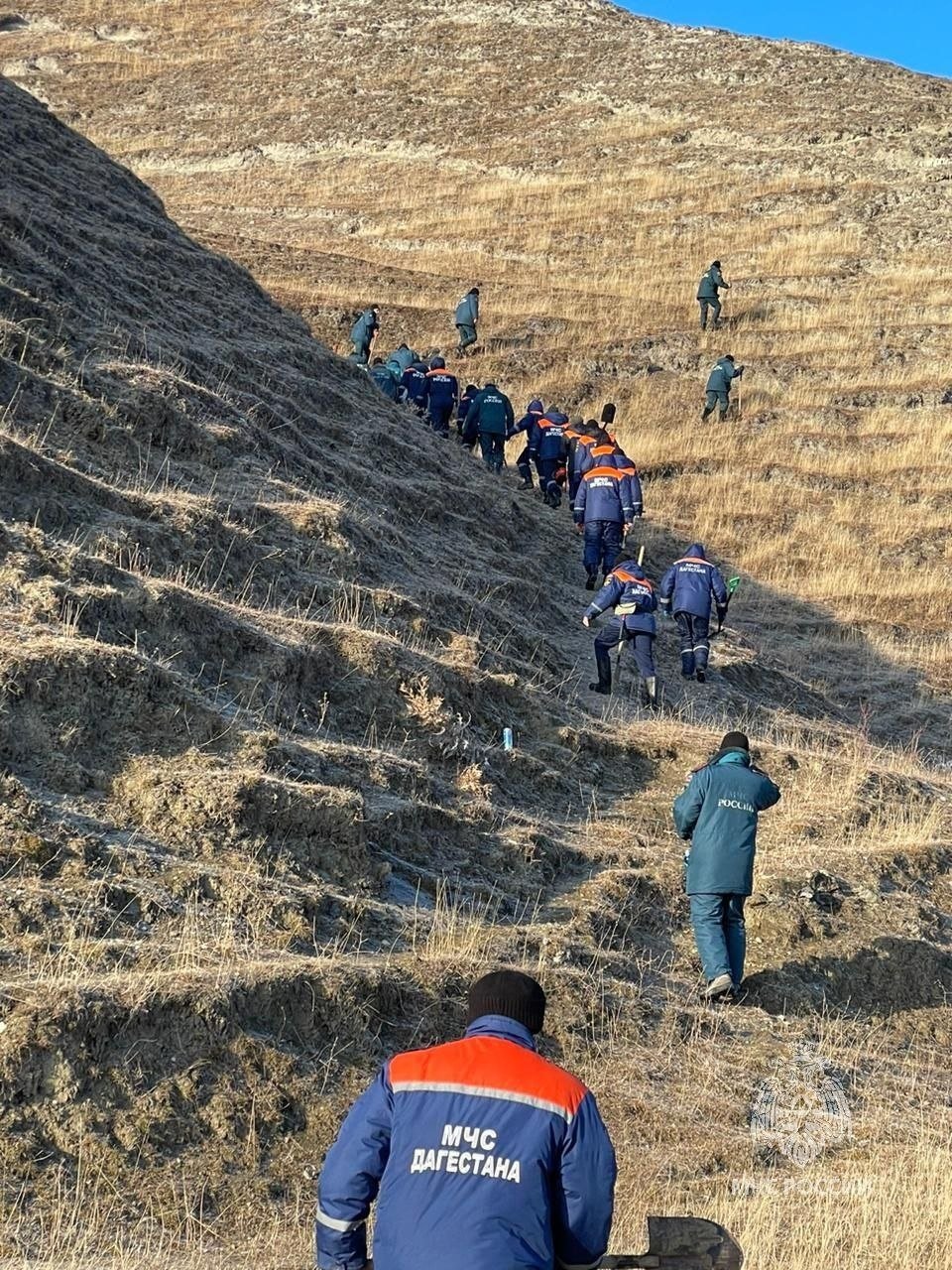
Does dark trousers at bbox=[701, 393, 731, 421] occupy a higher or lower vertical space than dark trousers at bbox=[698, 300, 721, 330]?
lower

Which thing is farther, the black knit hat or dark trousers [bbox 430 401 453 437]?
dark trousers [bbox 430 401 453 437]

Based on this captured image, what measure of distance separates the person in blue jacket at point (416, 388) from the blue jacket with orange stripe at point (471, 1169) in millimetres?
21385

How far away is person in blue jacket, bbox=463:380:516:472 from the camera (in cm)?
2294

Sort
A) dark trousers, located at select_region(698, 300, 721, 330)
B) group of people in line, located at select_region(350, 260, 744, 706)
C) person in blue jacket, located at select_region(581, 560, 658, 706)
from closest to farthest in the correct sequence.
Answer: person in blue jacket, located at select_region(581, 560, 658, 706), group of people in line, located at select_region(350, 260, 744, 706), dark trousers, located at select_region(698, 300, 721, 330)

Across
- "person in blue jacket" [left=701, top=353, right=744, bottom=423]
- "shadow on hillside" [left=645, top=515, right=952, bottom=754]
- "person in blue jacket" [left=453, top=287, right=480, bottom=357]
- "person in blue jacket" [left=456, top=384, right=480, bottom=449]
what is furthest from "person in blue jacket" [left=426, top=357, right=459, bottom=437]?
"person in blue jacket" [left=701, top=353, right=744, bottom=423]

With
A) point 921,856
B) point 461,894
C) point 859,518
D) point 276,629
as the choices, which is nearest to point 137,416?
point 276,629

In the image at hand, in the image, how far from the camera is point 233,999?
7406mm

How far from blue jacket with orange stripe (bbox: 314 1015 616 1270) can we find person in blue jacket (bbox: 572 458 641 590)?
47.3 ft

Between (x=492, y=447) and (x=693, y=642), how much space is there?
7810 mm

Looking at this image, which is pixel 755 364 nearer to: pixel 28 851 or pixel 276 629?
pixel 276 629

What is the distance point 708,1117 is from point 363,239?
38296 millimetres

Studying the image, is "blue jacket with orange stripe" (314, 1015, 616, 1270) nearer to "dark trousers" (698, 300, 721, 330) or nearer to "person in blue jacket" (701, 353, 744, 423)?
"person in blue jacket" (701, 353, 744, 423)

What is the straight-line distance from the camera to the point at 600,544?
18.8 m

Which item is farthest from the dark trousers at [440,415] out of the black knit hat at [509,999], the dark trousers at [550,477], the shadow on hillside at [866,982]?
the black knit hat at [509,999]
